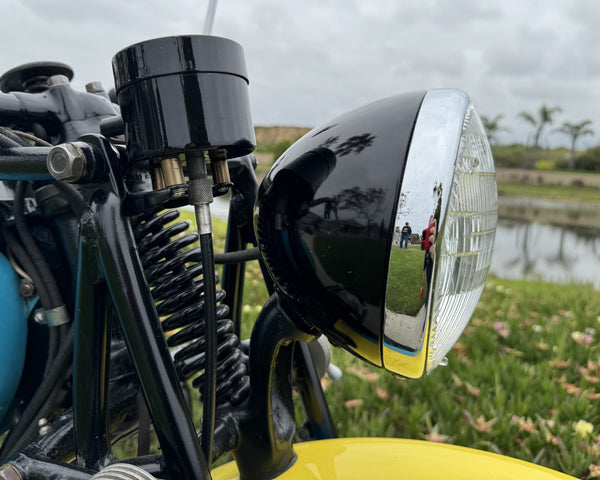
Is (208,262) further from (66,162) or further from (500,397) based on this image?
(500,397)

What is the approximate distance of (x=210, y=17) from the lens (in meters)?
0.90

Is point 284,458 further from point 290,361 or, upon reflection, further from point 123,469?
point 123,469

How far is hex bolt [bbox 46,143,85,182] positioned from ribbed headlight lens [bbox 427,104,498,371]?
437mm

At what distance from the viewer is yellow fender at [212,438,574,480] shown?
29.9 inches

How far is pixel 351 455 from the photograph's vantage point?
82cm

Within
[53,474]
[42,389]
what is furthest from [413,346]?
[42,389]

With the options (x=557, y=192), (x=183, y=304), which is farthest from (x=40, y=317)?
(x=557, y=192)

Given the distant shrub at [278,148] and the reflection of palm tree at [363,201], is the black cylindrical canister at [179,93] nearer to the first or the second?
the reflection of palm tree at [363,201]

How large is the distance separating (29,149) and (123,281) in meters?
0.25

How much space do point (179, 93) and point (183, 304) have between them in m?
0.37

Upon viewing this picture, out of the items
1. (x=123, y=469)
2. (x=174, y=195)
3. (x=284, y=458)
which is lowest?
(x=284, y=458)

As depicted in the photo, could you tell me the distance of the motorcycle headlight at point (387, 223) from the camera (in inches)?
22.1

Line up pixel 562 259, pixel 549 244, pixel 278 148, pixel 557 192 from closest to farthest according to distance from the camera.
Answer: pixel 278 148 → pixel 562 259 → pixel 549 244 → pixel 557 192

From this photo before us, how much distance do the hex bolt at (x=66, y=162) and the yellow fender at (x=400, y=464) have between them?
1.71ft
